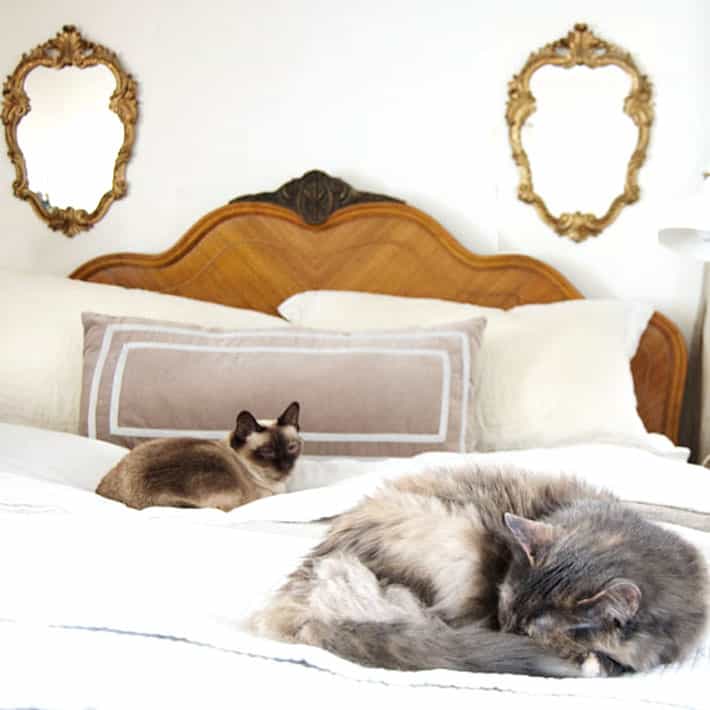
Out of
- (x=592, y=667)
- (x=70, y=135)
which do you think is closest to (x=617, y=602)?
(x=592, y=667)

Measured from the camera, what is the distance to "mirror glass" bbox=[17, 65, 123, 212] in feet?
11.5

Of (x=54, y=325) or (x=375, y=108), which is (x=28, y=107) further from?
(x=375, y=108)

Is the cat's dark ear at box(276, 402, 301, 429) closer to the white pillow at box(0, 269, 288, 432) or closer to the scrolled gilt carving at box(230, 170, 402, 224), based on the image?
the white pillow at box(0, 269, 288, 432)

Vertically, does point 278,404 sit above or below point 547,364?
below

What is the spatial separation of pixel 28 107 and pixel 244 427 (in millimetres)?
1989

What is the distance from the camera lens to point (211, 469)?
1996mm

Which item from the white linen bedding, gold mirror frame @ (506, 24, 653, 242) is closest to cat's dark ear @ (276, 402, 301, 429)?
the white linen bedding

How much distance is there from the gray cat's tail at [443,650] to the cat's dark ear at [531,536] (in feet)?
0.30

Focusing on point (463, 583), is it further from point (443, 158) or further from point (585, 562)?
point (443, 158)

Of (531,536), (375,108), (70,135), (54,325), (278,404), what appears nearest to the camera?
(531,536)

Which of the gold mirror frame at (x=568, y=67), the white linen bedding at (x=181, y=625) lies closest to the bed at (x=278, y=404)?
the white linen bedding at (x=181, y=625)

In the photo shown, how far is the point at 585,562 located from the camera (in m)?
1.04

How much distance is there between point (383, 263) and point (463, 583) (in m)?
2.16

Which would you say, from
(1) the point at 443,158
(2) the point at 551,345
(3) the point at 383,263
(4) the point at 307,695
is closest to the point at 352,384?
(2) the point at 551,345
